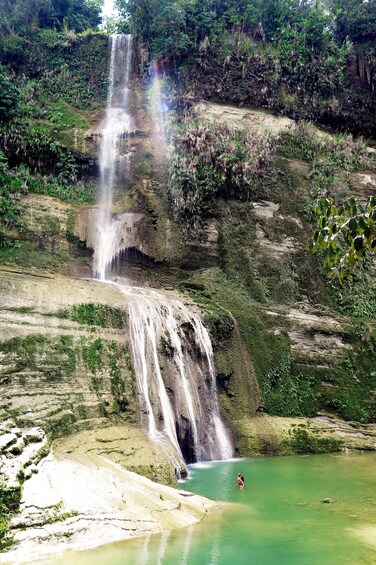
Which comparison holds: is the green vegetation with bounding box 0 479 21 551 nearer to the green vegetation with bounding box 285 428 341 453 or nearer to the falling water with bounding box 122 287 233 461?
the falling water with bounding box 122 287 233 461

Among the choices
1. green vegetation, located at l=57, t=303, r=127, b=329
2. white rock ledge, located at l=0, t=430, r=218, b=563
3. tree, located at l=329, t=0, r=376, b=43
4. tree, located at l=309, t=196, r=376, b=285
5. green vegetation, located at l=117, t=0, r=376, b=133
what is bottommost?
white rock ledge, located at l=0, t=430, r=218, b=563

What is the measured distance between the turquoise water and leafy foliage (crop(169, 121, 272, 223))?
14088 mm

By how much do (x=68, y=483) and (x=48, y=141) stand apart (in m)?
22.0

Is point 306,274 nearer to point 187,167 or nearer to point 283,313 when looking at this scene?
point 283,313

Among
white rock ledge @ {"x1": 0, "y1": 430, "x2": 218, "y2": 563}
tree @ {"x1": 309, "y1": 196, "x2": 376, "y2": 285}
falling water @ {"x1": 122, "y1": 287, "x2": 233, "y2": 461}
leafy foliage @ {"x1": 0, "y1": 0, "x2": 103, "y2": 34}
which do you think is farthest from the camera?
leafy foliage @ {"x1": 0, "y1": 0, "x2": 103, "y2": 34}

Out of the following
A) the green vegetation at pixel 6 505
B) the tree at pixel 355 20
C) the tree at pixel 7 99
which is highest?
the tree at pixel 355 20

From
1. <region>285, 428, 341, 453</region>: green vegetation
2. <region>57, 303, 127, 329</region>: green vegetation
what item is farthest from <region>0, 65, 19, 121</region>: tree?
<region>285, 428, 341, 453</region>: green vegetation

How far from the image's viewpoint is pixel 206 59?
32844mm

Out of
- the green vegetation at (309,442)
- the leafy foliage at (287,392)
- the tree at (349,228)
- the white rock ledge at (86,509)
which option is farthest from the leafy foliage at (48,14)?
the tree at (349,228)

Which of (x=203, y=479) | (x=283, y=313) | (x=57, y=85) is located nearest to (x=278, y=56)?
(x=57, y=85)

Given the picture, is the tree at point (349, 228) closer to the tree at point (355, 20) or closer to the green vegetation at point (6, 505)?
the green vegetation at point (6, 505)

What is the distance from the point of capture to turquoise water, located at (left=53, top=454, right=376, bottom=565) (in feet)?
28.3

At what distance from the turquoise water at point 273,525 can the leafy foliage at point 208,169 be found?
46.2 ft

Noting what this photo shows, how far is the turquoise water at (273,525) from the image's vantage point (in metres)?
8.63
